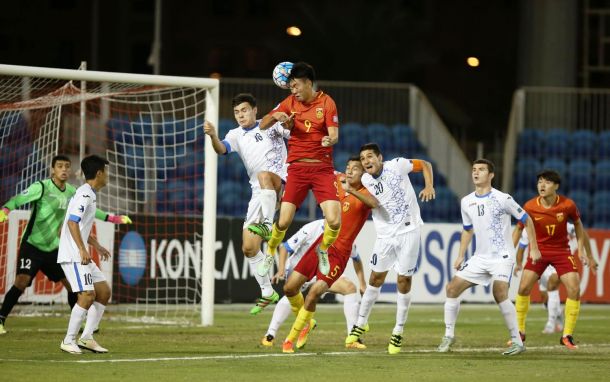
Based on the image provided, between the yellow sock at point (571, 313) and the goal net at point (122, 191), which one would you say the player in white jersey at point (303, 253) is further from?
the yellow sock at point (571, 313)

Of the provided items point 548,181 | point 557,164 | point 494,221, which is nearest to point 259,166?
point 494,221

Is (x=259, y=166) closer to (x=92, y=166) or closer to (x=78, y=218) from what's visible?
(x=92, y=166)

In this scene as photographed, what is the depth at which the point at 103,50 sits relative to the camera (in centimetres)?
5872

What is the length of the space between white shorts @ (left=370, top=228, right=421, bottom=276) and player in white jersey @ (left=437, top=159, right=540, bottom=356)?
0.59 meters

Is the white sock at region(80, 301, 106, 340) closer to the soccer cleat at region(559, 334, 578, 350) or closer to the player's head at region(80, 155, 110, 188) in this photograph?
the player's head at region(80, 155, 110, 188)

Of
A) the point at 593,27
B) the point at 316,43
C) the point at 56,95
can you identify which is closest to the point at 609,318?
the point at 56,95

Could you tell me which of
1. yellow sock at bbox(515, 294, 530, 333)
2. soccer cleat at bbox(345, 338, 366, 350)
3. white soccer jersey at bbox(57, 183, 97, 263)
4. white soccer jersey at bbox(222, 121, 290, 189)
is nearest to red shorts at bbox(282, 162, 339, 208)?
white soccer jersey at bbox(222, 121, 290, 189)

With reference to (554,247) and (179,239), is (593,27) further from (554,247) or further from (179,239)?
(554,247)

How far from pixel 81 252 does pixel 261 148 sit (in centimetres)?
285

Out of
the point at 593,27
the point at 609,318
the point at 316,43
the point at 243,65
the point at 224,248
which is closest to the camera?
the point at 609,318

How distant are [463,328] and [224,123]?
1046cm

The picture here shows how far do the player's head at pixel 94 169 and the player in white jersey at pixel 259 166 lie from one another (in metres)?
1.70

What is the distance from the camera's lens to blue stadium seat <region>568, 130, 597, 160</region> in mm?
28797

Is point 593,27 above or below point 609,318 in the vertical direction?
above
